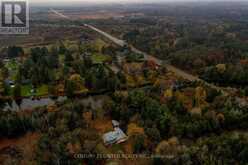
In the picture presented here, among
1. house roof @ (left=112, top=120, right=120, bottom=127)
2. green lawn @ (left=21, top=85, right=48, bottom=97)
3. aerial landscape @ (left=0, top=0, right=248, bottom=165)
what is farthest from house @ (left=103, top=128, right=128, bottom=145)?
green lawn @ (left=21, top=85, right=48, bottom=97)

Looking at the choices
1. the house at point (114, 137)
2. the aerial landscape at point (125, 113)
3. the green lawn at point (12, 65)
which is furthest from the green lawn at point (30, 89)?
the house at point (114, 137)

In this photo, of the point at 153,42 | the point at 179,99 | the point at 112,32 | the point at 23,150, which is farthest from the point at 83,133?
the point at 112,32

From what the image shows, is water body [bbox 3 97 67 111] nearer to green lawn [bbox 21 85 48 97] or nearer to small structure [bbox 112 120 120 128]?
green lawn [bbox 21 85 48 97]

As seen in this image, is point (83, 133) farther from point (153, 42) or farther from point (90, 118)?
point (153, 42)

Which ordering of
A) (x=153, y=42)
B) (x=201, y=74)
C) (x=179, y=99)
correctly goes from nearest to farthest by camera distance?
(x=179, y=99) → (x=201, y=74) → (x=153, y=42)

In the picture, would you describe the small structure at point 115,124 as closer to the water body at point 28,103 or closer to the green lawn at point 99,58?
the water body at point 28,103
